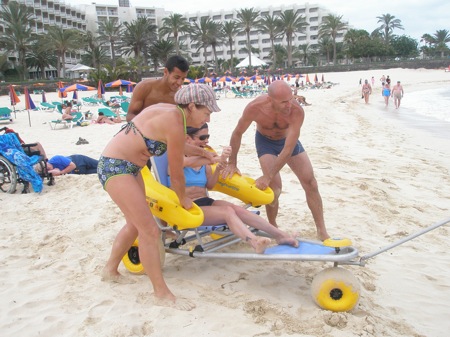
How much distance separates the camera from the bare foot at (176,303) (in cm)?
285

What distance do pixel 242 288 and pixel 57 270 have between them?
161cm

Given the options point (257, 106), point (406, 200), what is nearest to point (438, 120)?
point (406, 200)

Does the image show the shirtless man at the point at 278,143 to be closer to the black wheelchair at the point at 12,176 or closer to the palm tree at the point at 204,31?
the black wheelchair at the point at 12,176

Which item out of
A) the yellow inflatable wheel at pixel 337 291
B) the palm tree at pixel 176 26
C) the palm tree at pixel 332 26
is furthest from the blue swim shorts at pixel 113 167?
the palm tree at pixel 332 26

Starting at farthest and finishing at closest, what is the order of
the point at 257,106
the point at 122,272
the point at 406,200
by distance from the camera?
the point at 406,200 → the point at 257,106 → the point at 122,272

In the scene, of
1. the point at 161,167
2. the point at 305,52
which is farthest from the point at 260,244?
the point at 305,52

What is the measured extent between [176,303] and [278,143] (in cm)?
197

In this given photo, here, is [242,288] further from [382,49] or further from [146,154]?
[382,49]

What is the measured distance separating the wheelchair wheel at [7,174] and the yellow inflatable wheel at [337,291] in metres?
4.77

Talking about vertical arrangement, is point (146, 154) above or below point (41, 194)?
above

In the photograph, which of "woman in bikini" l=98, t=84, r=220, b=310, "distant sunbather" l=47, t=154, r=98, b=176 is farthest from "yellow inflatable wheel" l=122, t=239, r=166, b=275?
"distant sunbather" l=47, t=154, r=98, b=176

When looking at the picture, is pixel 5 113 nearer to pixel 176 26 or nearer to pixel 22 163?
pixel 22 163

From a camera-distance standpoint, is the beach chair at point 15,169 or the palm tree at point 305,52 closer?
the beach chair at point 15,169

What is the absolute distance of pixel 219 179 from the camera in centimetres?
377
